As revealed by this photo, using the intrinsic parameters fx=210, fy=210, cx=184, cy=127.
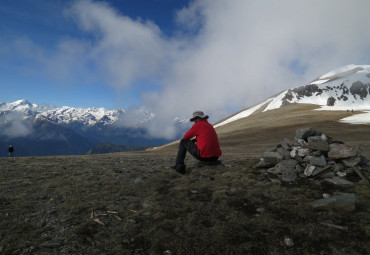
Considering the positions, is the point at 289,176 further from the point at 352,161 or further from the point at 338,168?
the point at 352,161

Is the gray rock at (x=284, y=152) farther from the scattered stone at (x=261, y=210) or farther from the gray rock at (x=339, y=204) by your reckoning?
the scattered stone at (x=261, y=210)

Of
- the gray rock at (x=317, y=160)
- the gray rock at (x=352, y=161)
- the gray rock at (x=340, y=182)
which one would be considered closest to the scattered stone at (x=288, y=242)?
the gray rock at (x=340, y=182)

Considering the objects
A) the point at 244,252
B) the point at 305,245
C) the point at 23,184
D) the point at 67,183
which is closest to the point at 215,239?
the point at 244,252

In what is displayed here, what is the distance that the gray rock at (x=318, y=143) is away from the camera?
10.2m

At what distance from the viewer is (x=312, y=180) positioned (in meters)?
9.20

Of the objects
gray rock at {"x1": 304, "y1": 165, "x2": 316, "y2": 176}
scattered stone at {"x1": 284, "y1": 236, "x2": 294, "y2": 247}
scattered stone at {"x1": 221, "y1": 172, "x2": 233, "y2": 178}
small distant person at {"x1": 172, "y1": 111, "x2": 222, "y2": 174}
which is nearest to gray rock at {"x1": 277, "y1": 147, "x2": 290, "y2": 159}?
gray rock at {"x1": 304, "y1": 165, "x2": 316, "y2": 176}

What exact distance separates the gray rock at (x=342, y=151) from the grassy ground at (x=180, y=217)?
101 cm

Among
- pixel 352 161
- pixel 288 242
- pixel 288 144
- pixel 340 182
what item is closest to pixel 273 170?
pixel 288 144

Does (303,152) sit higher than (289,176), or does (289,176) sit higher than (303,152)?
(303,152)

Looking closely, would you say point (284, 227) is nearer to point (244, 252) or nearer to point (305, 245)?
point (305, 245)

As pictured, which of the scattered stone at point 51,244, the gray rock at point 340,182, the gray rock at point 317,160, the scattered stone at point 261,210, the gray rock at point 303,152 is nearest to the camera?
the scattered stone at point 51,244

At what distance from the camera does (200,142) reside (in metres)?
11.2

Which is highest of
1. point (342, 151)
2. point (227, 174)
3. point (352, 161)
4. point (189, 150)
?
point (189, 150)

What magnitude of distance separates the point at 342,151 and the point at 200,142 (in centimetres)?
663
